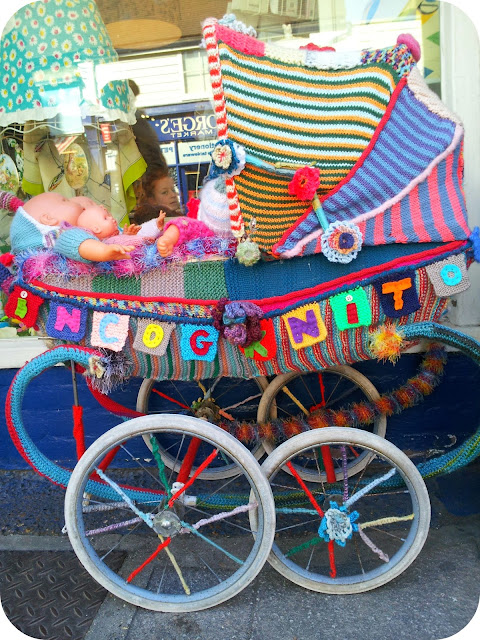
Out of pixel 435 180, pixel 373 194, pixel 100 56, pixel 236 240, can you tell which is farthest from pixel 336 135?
pixel 100 56

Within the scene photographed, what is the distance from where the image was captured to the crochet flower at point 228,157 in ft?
5.82

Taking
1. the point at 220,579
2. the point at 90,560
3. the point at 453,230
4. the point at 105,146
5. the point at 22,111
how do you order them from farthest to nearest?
the point at 105,146 < the point at 22,111 < the point at 220,579 < the point at 90,560 < the point at 453,230

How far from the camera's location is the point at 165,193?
318 centimetres

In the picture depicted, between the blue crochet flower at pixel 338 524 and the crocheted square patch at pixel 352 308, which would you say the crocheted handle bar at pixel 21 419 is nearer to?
the blue crochet flower at pixel 338 524

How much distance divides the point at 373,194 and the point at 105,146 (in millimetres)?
1804

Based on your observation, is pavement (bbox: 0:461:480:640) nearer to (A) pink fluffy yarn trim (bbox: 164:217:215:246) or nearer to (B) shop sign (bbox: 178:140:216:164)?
(A) pink fluffy yarn trim (bbox: 164:217:215:246)

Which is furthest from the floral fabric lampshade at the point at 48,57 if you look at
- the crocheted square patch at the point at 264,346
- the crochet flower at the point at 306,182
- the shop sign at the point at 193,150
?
the crocheted square patch at the point at 264,346

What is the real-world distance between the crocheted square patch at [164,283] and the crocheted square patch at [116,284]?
0.03m

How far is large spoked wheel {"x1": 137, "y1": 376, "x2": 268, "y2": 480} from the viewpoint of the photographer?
9.30 ft

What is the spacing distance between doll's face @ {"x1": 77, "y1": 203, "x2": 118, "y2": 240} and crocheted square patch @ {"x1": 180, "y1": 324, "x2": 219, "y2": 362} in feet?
1.68

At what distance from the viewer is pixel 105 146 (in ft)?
10.3

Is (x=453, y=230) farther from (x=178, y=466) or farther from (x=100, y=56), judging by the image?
(x=100, y=56)

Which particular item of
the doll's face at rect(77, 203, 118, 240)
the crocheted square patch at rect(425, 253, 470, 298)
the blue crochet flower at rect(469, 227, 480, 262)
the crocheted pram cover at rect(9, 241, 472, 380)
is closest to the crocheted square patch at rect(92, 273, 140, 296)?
the crocheted pram cover at rect(9, 241, 472, 380)

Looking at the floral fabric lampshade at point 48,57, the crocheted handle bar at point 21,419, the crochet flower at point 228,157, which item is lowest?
the crocheted handle bar at point 21,419
